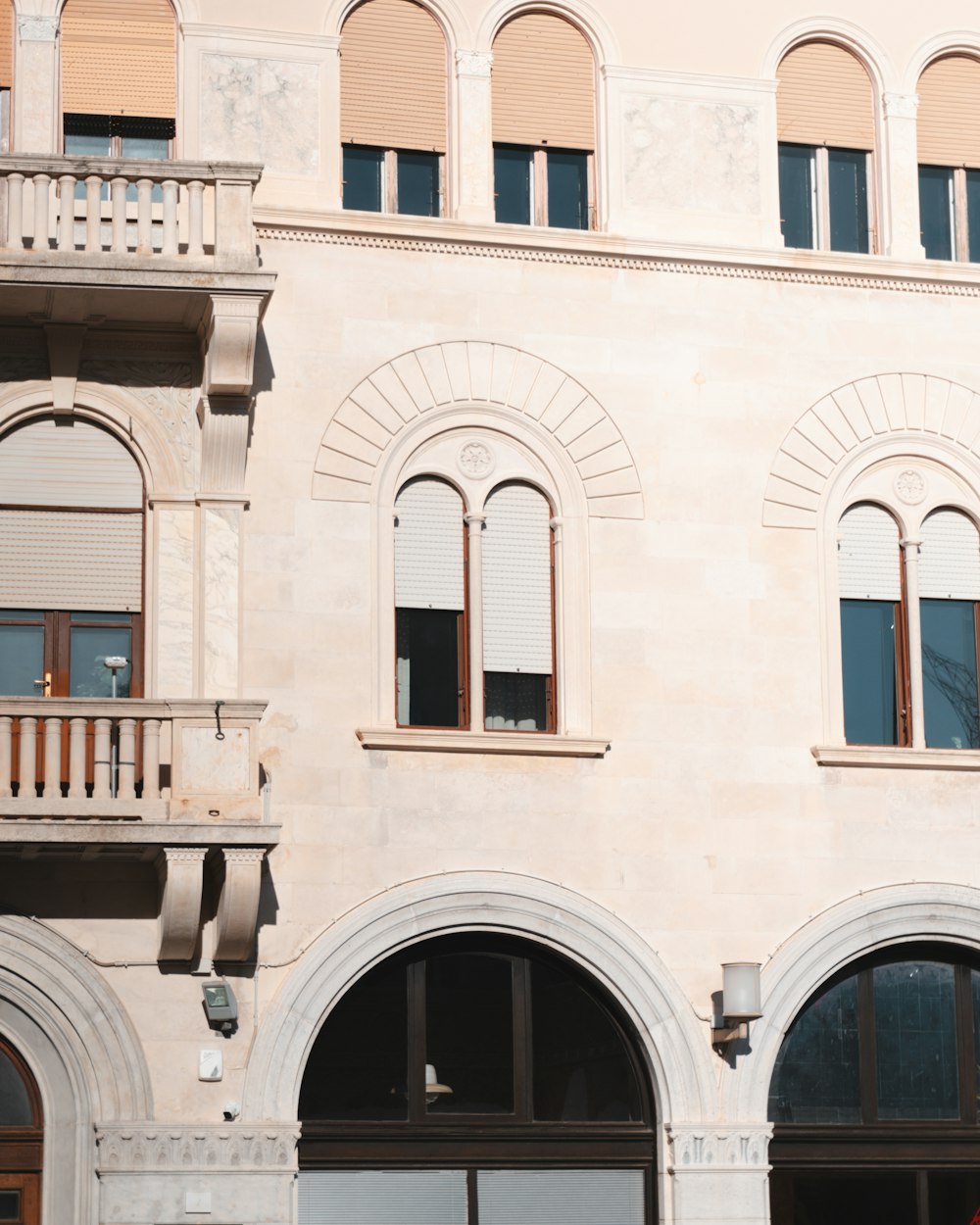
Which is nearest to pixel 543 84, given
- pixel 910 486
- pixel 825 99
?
pixel 825 99

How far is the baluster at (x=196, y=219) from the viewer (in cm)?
1762

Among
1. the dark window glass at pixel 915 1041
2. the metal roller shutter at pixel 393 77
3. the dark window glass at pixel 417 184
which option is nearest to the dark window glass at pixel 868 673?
the dark window glass at pixel 915 1041

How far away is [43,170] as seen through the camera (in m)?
17.5

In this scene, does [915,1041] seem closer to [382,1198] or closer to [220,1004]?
[382,1198]

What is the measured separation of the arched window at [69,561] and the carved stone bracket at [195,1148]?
329 centimetres

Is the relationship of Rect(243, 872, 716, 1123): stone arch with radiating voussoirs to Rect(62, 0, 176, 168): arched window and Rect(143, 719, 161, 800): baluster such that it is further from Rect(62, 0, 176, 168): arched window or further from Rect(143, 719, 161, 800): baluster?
Rect(62, 0, 176, 168): arched window

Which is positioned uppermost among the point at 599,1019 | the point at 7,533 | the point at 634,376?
the point at 634,376

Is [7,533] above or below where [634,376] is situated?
below

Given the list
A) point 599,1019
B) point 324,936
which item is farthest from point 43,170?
point 599,1019

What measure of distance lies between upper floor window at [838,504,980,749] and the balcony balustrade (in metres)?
5.70

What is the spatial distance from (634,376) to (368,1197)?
22.4ft

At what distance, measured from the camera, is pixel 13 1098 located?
1709 cm

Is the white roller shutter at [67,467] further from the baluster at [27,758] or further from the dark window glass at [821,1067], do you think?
the dark window glass at [821,1067]

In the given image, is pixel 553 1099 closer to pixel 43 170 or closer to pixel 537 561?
pixel 537 561
